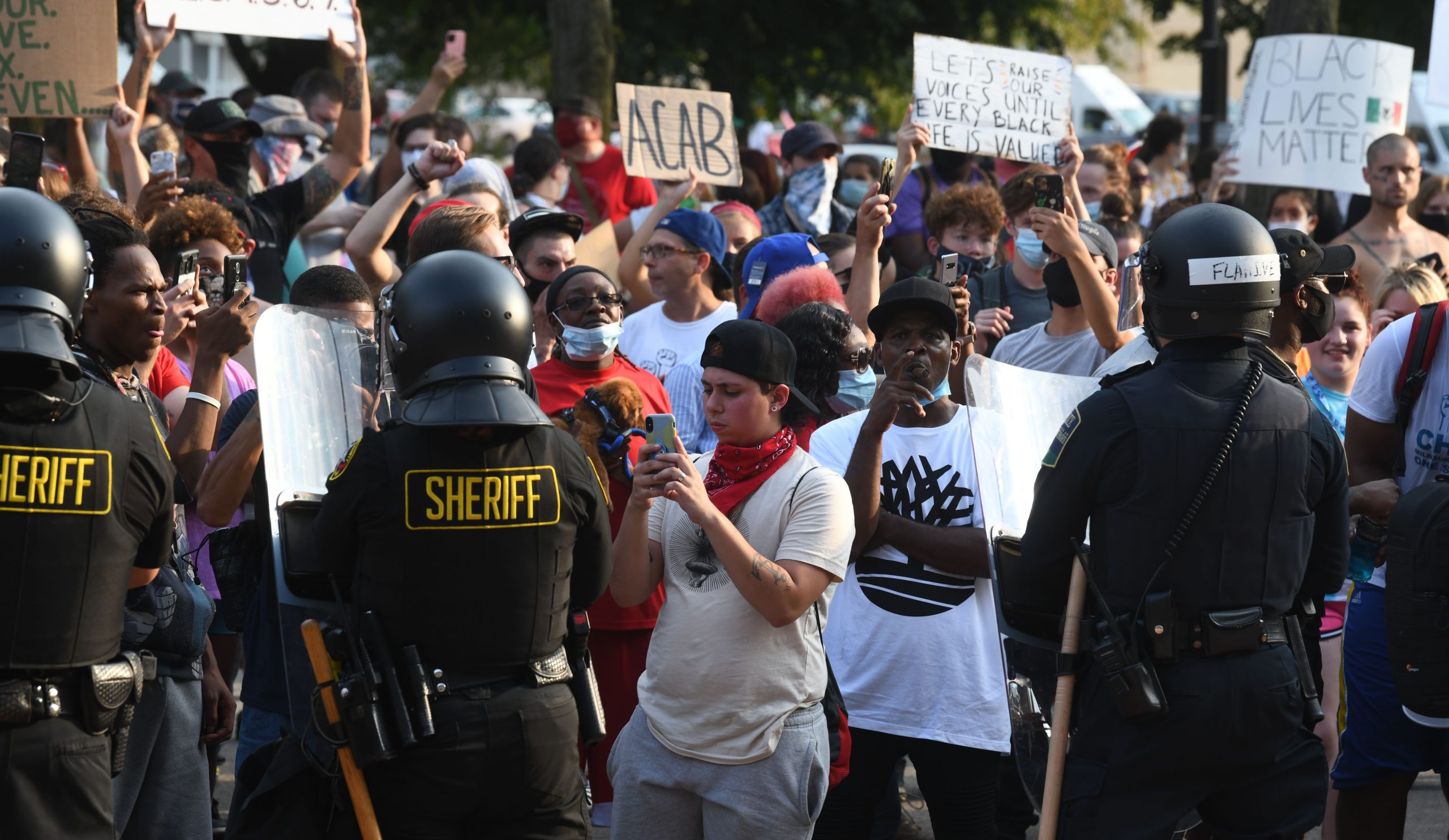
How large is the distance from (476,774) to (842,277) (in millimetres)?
4082

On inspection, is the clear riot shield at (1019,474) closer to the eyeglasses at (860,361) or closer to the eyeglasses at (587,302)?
the eyeglasses at (860,361)

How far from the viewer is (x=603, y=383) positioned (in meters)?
4.84

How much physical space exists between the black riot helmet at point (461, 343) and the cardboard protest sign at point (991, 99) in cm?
455

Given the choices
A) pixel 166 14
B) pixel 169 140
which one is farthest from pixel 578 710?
pixel 169 140

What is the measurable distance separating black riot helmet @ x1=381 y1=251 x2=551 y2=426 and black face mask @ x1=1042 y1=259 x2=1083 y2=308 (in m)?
2.81

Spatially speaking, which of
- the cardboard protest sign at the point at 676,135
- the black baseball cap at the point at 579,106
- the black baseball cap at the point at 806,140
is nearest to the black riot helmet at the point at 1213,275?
the cardboard protest sign at the point at 676,135

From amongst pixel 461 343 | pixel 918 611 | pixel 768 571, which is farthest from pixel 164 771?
pixel 918 611

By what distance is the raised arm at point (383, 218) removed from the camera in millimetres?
6117

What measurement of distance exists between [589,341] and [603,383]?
0.99 feet

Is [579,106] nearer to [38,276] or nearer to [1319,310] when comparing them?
[1319,310]

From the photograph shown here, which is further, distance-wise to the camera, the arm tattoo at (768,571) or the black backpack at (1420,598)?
the black backpack at (1420,598)

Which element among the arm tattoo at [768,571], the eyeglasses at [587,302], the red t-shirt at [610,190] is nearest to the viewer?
the arm tattoo at [768,571]

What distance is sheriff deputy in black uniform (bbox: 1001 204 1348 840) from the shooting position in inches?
138

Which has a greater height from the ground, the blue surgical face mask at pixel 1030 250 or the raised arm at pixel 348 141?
the raised arm at pixel 348 141
